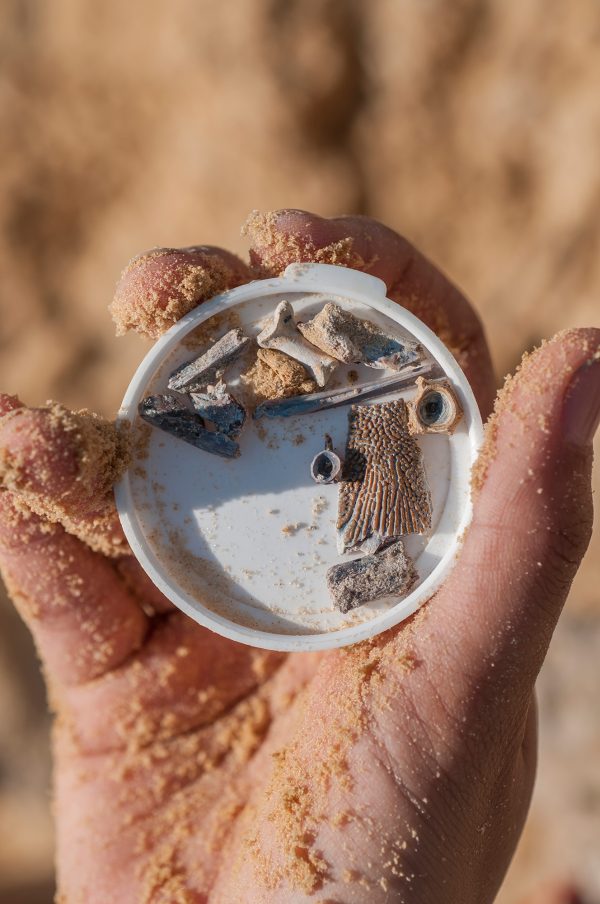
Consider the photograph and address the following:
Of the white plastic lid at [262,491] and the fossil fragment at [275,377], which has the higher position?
the fossil fragment at [275,377]

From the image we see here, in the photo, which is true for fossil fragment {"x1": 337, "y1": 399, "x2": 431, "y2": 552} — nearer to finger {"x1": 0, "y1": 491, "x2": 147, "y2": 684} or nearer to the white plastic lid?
the white plastic lid

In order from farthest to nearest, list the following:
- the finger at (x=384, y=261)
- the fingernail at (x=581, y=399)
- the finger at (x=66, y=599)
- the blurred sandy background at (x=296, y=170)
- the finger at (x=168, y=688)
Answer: the blurred sandy background at (x=296, y=170), the finger at (x=168, y=688), the finger at (x=66, y=599), the finger at (x=384, y=261), the fingernail at (x=581, y=399)

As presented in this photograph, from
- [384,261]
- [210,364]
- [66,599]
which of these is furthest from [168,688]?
[384,261]

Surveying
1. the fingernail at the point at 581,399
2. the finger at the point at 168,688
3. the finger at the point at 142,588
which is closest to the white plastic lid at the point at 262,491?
the fingernail at the point at 581,399

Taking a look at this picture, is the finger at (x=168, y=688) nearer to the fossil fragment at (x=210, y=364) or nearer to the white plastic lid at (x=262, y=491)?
the white plastic lid at (x=262, y=491)

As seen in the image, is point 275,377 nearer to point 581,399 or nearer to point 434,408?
point 434,408
